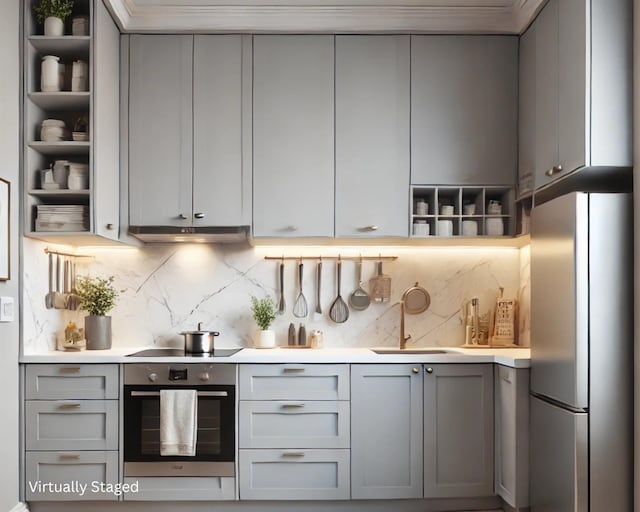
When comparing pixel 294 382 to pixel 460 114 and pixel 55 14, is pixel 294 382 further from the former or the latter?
pixel 55 14

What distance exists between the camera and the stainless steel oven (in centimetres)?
326

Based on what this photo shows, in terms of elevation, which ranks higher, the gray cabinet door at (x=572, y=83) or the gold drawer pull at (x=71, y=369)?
the gray cabinet door at (x=572, y=83)

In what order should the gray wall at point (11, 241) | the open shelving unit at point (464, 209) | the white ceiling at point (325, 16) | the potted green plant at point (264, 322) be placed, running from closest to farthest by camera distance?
the gray wall at point (11, 241)
the white ceiling at point (325, 16)
the open shelving unit at point (464, 209)
the potted green plant at point (264, 322)

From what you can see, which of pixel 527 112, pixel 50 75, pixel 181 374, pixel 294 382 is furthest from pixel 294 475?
pixel 50 75

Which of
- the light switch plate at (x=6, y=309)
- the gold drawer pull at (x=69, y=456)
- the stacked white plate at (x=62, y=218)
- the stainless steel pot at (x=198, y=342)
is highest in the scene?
the stacked white plate at (x=62, y=218)

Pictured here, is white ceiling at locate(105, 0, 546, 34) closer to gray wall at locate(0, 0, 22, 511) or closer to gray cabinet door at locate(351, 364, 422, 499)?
gray wall at locate(0, 0, 22, 511)

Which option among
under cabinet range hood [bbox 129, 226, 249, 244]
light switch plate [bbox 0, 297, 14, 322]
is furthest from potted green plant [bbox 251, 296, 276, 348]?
light switch plate [bbox 0, 297, 14, 322]

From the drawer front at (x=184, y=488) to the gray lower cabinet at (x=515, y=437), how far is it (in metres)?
1.35

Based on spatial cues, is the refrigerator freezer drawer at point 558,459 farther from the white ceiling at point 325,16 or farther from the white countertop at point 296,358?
the white ceiling at point 325,16

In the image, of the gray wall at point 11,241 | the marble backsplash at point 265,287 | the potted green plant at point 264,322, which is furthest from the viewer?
the marble backsplash at point 265,287

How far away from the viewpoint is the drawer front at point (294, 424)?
3.29 meters

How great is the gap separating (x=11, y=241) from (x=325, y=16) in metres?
1.98

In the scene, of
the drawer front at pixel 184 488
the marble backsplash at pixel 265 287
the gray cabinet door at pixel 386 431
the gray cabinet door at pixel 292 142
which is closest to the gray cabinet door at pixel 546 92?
the marble backsplash at pixel 265 287

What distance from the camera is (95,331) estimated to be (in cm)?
363
